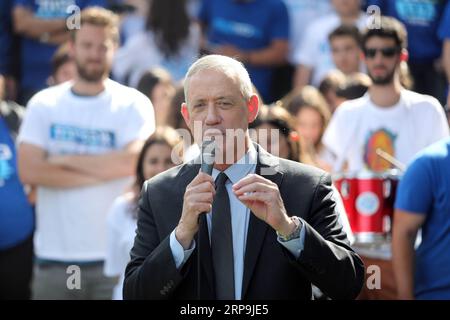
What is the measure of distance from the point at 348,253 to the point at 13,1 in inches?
266

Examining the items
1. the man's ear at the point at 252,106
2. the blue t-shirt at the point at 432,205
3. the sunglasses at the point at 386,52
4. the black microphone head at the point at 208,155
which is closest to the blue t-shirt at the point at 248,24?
the sunglasses at the point at 386,52

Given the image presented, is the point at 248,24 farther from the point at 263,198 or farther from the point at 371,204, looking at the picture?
the point at 263,198

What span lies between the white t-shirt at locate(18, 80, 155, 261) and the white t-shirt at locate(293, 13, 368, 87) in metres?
2.89

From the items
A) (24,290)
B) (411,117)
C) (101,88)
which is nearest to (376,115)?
(411,117)

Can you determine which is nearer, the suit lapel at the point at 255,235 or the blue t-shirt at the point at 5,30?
the suit lapel at the point at 255,235

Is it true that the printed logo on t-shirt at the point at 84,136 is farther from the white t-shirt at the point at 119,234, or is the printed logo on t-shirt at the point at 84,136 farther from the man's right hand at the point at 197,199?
the man's right hand at the point at 197,199

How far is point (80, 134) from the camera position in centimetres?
723

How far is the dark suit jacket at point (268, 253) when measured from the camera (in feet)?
11.9

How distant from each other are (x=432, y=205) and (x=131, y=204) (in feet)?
6.40

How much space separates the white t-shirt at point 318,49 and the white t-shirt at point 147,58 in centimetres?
98

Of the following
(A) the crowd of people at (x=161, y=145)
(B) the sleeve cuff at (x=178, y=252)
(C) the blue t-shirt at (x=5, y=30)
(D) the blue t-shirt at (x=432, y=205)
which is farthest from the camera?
(C) the blue t-shirt at (x=5, y=30)

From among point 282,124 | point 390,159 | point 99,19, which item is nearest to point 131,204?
point 282,124

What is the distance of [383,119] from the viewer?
7.23m
